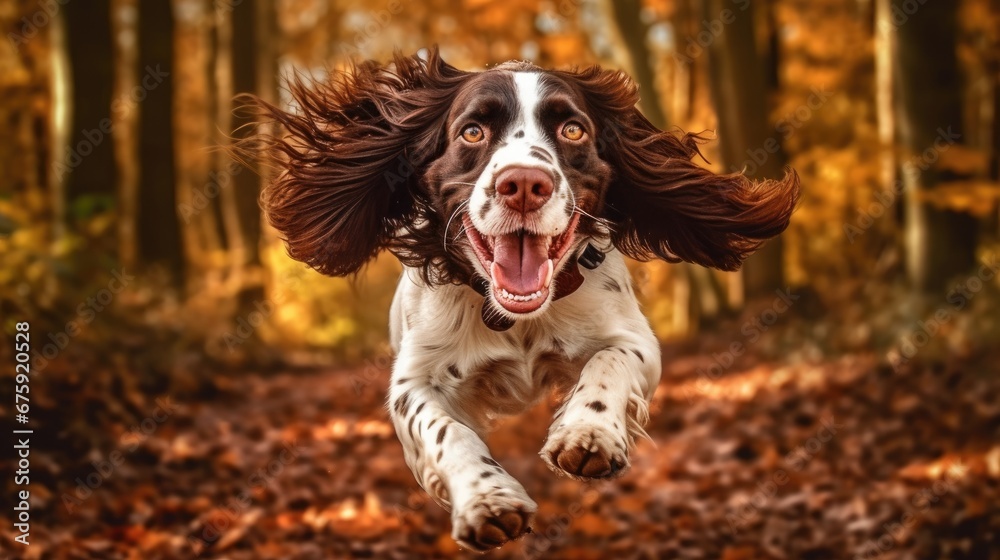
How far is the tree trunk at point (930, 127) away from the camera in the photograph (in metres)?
8.02

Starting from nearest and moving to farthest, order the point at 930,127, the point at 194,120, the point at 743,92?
1. the point at 930,127
2. the point at 743,92
3. the point at 194,120

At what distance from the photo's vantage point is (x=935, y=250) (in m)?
8.04

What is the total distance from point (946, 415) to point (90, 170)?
250 inches

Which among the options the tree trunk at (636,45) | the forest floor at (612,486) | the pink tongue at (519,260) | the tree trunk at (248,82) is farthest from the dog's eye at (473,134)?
the tree trunk at (248,82)

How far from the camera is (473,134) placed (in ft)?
10.9

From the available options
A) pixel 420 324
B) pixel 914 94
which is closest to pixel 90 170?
pixel 420 324

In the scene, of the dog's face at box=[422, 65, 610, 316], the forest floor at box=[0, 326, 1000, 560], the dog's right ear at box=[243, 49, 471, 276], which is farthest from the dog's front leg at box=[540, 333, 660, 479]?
the forest floor at box=[0, 326, 1000, 560]

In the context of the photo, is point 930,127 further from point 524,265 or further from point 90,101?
point 90,101

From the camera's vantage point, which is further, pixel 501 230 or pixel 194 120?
pixel 194 120

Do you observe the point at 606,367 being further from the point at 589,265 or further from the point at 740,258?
the point at 740,258

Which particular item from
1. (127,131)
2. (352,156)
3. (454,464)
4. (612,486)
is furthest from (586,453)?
(127,131)

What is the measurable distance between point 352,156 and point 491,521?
65.1 inches

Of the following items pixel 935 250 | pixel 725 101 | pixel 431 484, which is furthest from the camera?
pixel 725 101

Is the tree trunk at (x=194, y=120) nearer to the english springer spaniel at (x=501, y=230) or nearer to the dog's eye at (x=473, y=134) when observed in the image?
the english springer spaniel at (x=501, y=230)
